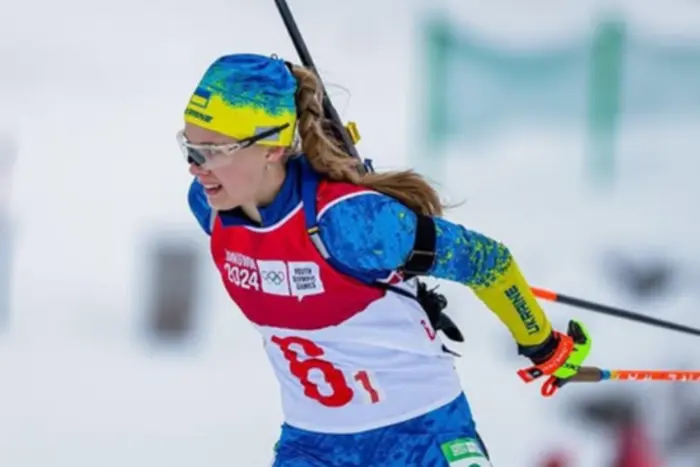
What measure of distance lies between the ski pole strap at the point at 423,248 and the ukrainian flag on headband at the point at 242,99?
0.96 feet

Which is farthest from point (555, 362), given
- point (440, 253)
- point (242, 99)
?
point (242, 99)

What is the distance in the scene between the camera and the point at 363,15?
31.1 ft

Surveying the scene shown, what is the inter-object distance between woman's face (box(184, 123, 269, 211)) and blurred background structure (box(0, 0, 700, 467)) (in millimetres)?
2087

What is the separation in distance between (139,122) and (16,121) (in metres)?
0.63

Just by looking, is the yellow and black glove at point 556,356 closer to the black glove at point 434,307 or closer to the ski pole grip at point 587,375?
the ski pole grip at point 587,375

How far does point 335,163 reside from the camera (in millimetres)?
3041

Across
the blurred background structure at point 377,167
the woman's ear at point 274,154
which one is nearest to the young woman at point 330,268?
the woman's ear at point 274,154

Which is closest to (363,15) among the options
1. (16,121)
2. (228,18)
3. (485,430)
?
(228,18)

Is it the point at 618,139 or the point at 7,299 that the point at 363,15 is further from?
the point at 7,299

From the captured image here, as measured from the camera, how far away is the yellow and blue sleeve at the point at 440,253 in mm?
2924

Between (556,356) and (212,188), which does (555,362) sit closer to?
(556,356)

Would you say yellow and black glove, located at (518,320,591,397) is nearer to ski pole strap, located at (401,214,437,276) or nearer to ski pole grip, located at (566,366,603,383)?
A: ski pole grip, located at (566,366,603,383)

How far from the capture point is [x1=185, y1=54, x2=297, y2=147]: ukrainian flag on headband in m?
3.00

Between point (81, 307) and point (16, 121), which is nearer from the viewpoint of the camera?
point (81, 307)
